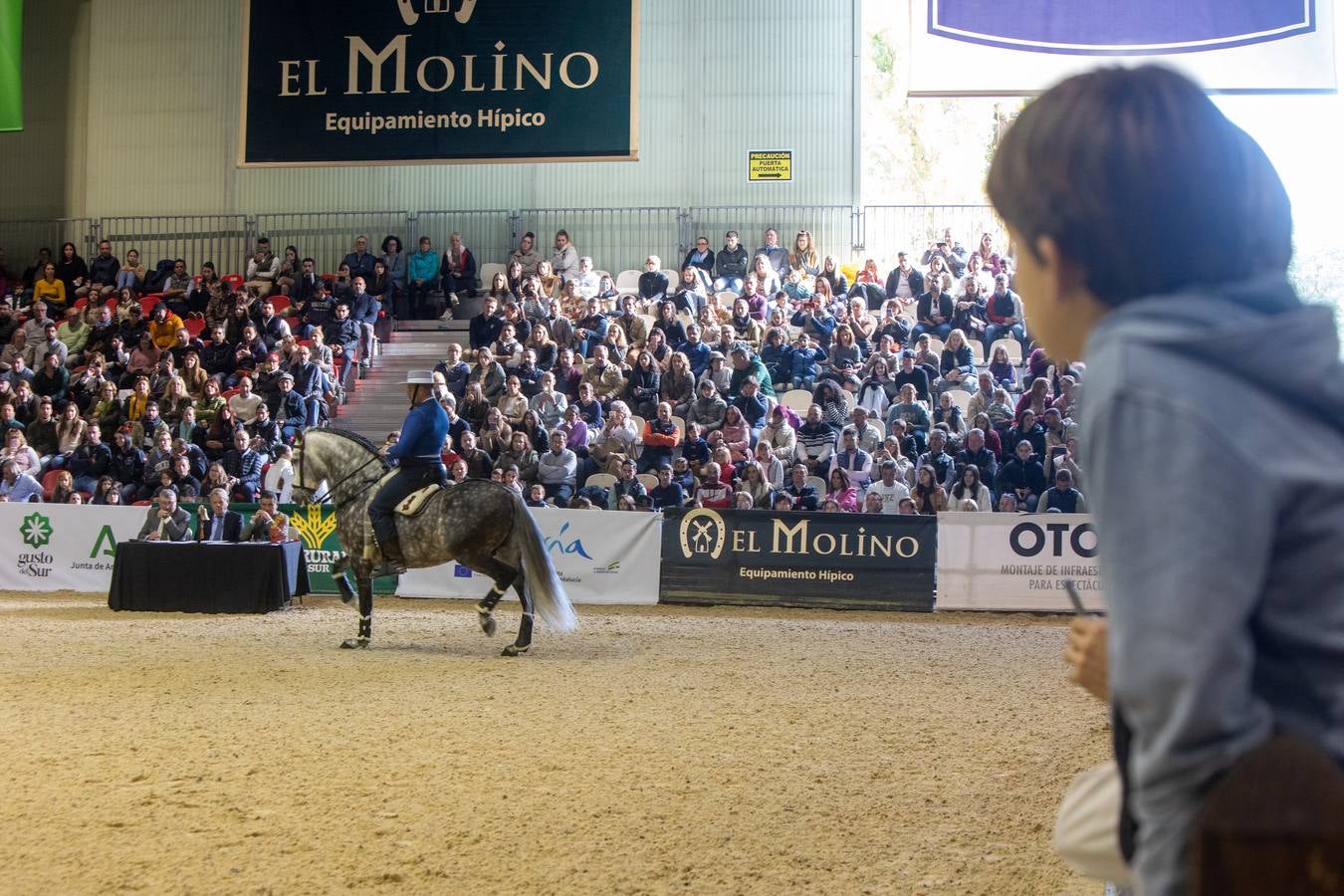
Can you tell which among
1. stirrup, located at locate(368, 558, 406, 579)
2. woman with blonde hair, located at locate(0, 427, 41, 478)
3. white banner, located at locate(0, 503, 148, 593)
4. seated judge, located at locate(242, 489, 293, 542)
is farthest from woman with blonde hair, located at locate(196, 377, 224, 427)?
stirrup, located at locate(368, 558, 406, 579)

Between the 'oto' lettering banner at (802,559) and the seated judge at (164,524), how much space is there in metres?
5.89

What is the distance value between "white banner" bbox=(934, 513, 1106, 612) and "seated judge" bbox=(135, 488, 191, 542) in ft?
29.7

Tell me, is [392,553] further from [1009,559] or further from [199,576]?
[1009,559]

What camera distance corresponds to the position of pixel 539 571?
9953 millimetres

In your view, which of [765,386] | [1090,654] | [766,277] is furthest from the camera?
[766,277]

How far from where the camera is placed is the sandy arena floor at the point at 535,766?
4.33m

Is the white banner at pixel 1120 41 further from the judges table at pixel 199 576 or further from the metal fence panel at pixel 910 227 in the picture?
the judges table at pixel 199 576

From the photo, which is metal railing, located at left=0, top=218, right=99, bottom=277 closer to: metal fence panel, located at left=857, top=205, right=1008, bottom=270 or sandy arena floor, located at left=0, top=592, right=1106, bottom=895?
metal fence panel, located at left=857, top=205, right=1008, bottom=270

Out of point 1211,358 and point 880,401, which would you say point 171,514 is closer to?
point 880,401

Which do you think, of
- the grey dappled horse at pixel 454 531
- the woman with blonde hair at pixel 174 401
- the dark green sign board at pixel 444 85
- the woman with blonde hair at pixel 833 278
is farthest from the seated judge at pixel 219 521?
the woman with blonde hair at pixel 833 278

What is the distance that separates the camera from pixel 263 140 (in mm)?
12625

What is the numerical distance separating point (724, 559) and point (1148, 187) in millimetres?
12983

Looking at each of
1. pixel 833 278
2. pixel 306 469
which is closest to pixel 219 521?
pixel 306 469

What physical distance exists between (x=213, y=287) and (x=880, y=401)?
39.7ft
